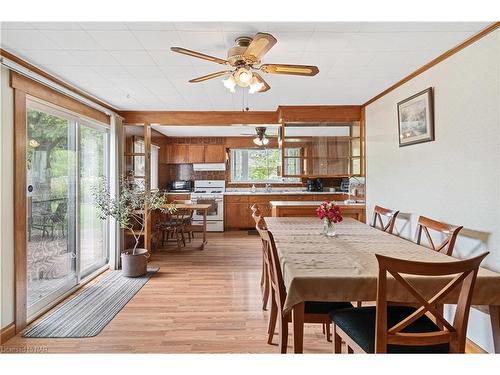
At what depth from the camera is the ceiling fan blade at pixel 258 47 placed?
6.32 ft

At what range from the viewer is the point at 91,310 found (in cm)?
312

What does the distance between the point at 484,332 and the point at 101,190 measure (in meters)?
4.10

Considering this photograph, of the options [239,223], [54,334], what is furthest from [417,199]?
[239,223]

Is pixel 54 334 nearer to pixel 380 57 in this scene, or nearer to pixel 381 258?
pixel 381 258

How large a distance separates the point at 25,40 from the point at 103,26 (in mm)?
692

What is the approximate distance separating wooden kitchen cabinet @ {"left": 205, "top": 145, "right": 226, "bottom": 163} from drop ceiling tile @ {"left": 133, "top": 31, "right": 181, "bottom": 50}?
5.44 meters

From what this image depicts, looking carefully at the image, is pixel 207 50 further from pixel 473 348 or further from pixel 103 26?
pixel 473 348

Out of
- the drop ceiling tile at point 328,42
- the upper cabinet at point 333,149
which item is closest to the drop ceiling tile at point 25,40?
the drop ceiling tile at point 328,42

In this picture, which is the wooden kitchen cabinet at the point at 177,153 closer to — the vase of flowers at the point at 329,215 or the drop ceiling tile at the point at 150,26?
the vase of flowers at the point at 329,215

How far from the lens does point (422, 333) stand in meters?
1.56

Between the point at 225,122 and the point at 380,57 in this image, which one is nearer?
the point at 380,57

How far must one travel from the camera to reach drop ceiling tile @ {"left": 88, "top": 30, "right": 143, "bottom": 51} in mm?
2246

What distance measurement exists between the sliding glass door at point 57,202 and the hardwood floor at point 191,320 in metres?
0.80

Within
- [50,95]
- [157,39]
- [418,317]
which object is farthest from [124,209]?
[418,317]
